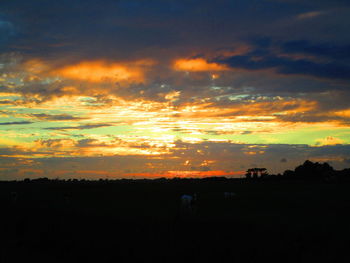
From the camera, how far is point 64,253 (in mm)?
15578

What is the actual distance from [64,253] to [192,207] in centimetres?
1707

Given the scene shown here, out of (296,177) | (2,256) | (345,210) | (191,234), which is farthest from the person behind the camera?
(296,177)

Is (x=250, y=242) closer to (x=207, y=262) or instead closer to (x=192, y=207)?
(x=207, y=262)

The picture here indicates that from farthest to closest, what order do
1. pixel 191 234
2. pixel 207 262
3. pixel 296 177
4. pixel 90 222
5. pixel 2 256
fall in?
pixel 296 177 → pixel 90 222 → pixel 191 234 → pixel 2 256 → pixel 207 262

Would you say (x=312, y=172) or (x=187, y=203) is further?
(x=312, y=172)

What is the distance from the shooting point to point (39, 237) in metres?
18.8

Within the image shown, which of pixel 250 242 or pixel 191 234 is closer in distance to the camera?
pixel 250 242

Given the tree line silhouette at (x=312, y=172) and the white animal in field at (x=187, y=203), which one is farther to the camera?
the tree line silhouette at (x=312, y=172)

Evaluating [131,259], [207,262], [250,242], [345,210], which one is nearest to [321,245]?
[250,242]

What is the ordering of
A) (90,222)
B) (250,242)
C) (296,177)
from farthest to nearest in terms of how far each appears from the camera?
(296,177), (90,222), (250,242)

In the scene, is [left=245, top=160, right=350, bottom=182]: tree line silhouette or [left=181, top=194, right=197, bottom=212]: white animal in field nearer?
[left=181, top=194, right=197, bottom=212]: white animal in field

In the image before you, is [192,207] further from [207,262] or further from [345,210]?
[207,262]

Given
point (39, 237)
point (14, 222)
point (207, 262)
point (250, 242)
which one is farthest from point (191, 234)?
point (14, 222)

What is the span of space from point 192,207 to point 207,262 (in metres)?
17.9
